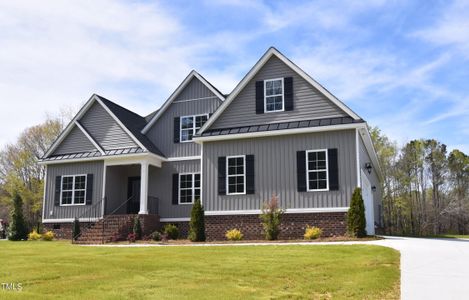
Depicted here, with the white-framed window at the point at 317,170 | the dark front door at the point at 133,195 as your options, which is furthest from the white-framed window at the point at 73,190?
the white-framed window at the point at 317,170

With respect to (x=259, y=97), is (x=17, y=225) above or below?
below

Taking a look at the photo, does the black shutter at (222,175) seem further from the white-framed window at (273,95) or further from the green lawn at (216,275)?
the green lawn at (216,275)

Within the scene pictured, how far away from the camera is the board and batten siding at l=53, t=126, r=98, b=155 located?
2312cm

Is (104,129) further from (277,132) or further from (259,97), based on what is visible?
(277,132)

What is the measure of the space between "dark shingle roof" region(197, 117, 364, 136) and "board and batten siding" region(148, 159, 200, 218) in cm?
302

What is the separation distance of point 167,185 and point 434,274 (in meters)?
15.5

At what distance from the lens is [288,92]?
19.1 meters

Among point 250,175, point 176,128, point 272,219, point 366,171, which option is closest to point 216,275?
point 272,219

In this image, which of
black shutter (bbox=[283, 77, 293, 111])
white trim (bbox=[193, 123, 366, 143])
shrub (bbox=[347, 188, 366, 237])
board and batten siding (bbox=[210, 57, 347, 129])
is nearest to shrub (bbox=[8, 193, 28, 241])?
white trim (bbox=[193, 123, 366, 143])

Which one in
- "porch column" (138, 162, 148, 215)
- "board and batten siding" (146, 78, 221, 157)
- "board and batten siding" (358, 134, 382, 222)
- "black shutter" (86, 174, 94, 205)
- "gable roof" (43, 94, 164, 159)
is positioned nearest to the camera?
"board and batten siding" (358, 134, 382, 222)

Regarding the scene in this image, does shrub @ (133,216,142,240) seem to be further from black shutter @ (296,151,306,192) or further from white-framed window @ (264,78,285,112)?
white-framed window @ (264,78,285,112)

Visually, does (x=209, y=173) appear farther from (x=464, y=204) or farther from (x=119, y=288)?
(x=464, y=204)

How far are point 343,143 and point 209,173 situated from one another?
592 cm

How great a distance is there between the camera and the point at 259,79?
64.6 feet
